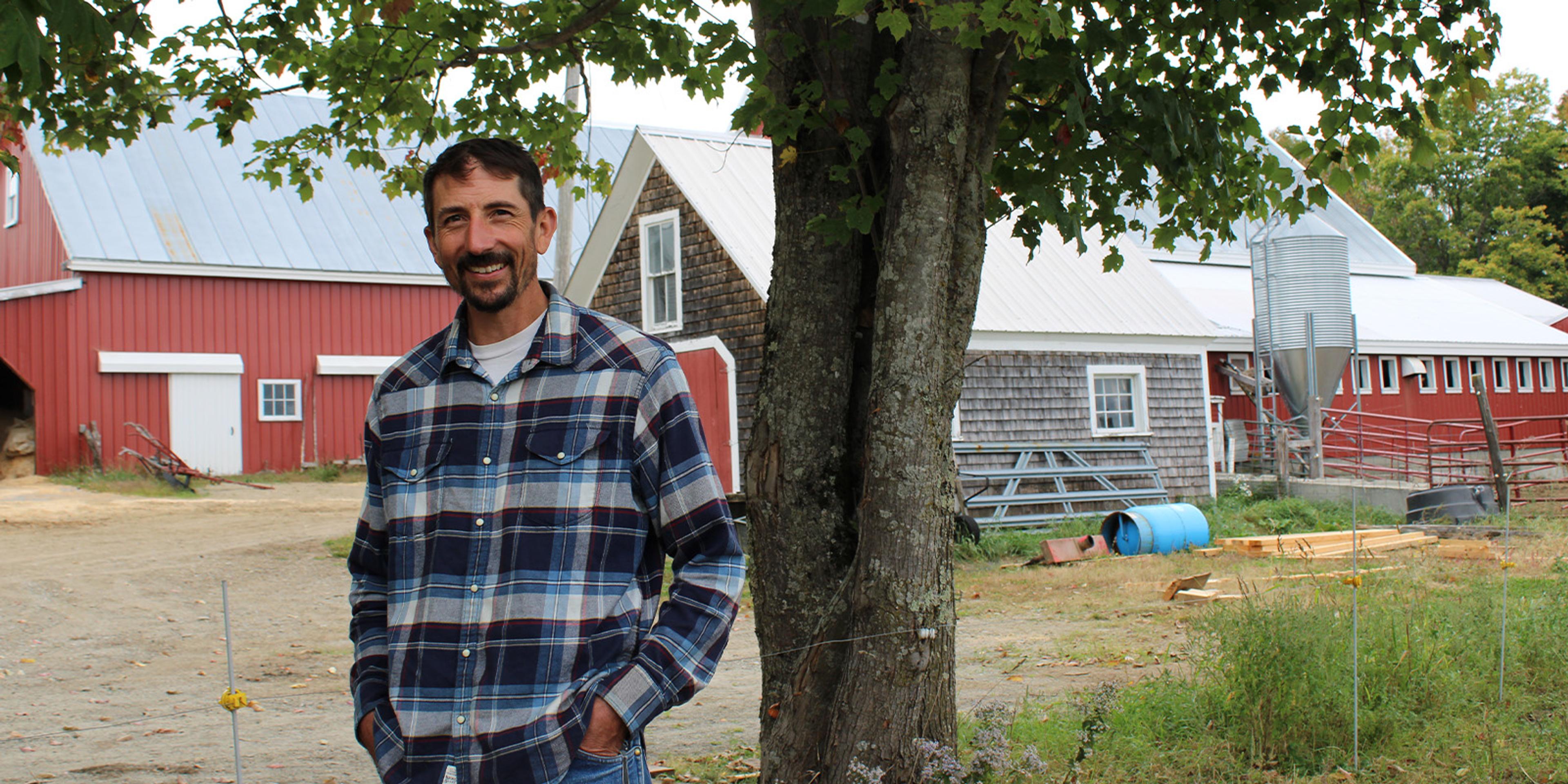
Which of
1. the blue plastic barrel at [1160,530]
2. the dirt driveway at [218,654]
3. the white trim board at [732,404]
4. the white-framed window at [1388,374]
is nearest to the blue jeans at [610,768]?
the dirt driveway at [218,654]

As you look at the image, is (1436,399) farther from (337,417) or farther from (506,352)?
(506,352)

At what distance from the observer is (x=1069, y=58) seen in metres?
4.68

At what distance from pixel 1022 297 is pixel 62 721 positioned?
1371cm

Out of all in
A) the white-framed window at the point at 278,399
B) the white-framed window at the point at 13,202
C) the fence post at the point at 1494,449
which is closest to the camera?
the fence post at the point at 1494,449

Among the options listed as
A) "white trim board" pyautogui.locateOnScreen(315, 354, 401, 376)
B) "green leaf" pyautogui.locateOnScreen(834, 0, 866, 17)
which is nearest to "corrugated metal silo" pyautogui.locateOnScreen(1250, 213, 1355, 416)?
"white trim board" pyautogui.locateOnScreen(315, 354, 401, 376)

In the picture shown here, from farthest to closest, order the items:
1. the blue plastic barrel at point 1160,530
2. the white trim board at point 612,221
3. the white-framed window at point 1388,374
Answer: the white-framed window at point 1388,374 → the white trim board at point 612,221 → the blue plastic barrel at point 1160,530

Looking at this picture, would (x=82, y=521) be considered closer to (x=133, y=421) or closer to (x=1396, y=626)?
(x=133, y=421)

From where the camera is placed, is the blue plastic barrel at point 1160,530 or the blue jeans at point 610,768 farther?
the blue plastic barrel at point 1160,530

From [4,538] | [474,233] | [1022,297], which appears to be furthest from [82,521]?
[474,233]

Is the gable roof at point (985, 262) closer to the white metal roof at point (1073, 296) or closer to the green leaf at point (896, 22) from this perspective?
the white metal roof at point (1073, 296)

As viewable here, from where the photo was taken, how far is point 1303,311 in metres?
23.3

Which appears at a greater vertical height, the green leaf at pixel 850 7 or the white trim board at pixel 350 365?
the white trim board at pixel 350 365

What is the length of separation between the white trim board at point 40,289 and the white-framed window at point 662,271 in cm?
1174

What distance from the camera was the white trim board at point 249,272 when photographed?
22266 millimetres
